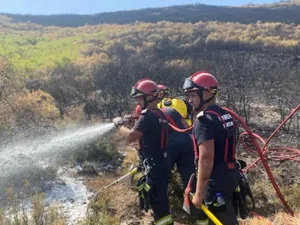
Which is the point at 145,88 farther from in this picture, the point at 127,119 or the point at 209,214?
the point at 209,214

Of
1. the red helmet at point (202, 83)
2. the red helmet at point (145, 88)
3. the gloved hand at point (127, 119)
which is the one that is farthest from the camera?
the gloved hand at point (127, 119)

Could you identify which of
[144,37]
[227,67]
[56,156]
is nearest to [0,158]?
[56,156]

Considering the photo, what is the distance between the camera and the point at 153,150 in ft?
15.7

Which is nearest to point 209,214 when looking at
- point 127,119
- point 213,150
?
point 213,150

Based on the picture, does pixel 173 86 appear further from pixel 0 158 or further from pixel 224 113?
pixel 224 113

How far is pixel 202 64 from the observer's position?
29203 millimetres

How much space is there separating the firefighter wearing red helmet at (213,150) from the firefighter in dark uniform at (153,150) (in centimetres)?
117

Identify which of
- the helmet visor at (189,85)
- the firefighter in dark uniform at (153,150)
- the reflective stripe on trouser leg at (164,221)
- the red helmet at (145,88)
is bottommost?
the reflective stripe on trouser leg at (164,221)

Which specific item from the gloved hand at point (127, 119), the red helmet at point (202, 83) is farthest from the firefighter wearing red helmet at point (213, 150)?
the gloved hand at point (127, 119)

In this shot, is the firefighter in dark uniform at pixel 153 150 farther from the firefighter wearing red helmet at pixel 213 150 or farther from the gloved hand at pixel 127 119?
the firefighter wearing red helmet at pixel 213 150

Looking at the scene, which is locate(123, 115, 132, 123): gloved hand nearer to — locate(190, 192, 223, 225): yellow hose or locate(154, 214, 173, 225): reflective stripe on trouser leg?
locate(154, 214, 173, 225): reflective stripe on trouser leg

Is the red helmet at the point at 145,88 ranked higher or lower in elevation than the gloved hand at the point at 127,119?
higher

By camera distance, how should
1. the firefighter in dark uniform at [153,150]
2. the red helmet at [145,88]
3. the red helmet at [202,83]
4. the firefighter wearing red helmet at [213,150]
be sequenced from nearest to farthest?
1. the firefighter wearing red helmet at [213,150]
2. the red helmet at [202,83]
3. the firefighter in dark uniform at [153,150]
4. the red helmet at [145,88]

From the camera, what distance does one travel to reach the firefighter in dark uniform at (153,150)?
4586mm
